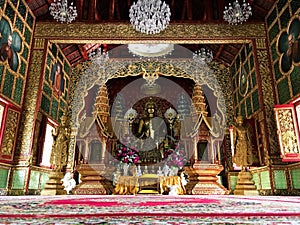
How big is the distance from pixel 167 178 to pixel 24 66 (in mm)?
5106

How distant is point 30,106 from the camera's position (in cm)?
640

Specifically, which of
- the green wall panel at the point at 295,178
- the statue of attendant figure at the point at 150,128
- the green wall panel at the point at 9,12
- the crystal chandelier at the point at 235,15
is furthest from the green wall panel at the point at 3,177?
the crystal chandelier at the point at 235,15

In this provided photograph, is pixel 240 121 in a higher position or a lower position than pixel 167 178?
higher

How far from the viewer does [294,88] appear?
5488 mm

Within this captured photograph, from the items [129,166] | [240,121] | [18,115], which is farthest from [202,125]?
[18,115]

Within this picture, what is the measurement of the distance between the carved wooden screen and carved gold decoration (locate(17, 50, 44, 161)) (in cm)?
612

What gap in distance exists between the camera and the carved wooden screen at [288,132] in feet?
17.2

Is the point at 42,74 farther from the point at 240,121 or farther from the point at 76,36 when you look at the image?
the point at 240,121

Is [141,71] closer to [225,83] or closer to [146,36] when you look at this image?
[146,36]

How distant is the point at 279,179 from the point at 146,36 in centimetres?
519

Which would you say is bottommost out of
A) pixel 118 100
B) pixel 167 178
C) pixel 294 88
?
pixel 167 178

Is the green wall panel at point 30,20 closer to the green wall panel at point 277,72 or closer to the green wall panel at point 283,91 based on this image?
the green wall panel at point 277,72

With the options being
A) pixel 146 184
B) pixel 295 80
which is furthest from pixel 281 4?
pixel 146 184

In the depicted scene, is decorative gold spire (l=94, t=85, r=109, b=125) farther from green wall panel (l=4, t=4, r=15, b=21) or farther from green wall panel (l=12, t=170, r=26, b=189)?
green wall panel (l=4, t=4, r=15, b=21)
